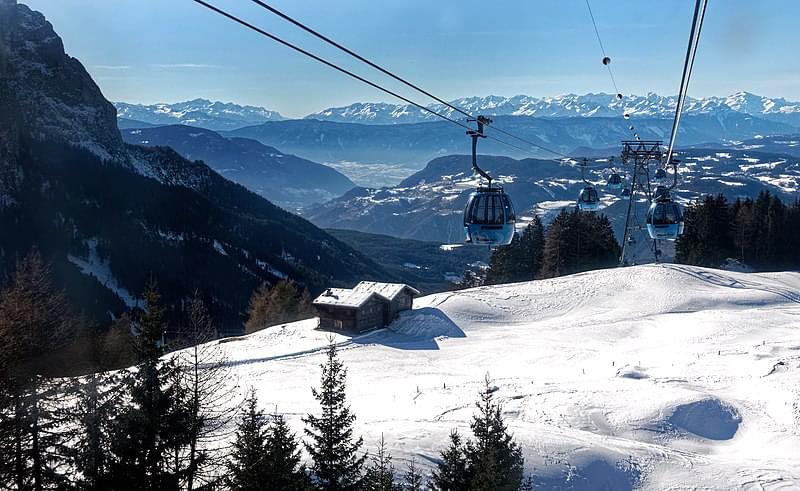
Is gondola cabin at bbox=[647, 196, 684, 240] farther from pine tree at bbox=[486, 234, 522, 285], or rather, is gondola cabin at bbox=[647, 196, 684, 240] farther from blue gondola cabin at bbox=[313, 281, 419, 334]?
pine tree at bbox=[486, 234, 522, 285]

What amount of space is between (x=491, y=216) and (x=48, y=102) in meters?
201

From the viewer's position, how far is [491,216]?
60.9 feet

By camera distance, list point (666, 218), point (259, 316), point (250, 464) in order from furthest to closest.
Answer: point (259, 316), point (666, 218), point (250, 464)

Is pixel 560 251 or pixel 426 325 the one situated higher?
pixel 560 251

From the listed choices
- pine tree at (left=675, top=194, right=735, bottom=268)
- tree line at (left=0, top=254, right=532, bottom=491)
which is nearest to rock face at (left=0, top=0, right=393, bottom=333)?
pine tree at (left=675, top=194, right=735, bottom=268)

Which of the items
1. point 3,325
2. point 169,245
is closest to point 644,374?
point 3,325

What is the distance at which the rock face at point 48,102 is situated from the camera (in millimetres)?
170250

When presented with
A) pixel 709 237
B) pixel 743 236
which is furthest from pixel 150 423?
pixel 743 236

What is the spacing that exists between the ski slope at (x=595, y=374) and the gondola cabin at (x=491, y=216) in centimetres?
732

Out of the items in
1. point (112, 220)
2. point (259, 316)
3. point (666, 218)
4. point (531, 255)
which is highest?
point (666, 218)

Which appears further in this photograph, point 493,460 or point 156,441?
point 156,441

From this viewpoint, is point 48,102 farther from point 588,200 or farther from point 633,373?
point 633,373

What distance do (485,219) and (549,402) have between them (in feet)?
43.8

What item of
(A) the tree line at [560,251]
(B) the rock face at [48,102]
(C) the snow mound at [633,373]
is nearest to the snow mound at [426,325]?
(C) the snow mound at [633,373]
